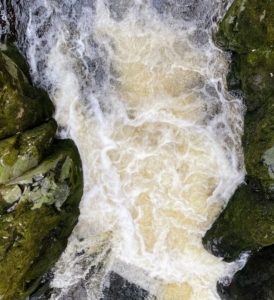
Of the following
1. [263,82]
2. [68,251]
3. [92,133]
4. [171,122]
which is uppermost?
[263,82]

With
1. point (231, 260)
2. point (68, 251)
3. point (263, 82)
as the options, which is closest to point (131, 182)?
point (68, 251)

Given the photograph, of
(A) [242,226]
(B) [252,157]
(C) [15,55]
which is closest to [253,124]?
(B) [252,157]

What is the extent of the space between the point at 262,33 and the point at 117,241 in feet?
18.4

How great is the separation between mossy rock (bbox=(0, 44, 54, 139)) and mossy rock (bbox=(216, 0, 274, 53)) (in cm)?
434

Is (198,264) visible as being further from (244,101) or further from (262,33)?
(262,33)

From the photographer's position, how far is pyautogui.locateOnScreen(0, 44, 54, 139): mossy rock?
26.6 feet

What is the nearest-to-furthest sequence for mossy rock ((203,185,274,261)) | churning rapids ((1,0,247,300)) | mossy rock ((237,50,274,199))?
1. mossy rock ((237,50,274,199))
2. mossy rock ((203,185,274,261))
3. churning rapids ((1,0,247,300))

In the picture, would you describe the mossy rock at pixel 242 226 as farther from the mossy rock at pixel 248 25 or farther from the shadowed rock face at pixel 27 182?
the shadowed rock face at pixel 27 182

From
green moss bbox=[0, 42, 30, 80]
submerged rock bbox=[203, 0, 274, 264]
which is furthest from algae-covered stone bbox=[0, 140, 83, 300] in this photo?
submerged rock bbox=[203, 0, 274, 264]

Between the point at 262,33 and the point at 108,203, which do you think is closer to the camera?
the point at 262,33

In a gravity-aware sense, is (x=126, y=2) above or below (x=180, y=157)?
above

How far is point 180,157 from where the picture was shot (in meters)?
9.34

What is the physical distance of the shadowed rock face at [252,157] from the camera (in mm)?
7926

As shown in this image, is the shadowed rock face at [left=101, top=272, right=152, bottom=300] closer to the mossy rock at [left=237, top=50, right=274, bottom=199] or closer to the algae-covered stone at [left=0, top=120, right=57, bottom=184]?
the algae-covered stone at [left=0, top=120, right=57, bottom=184]
